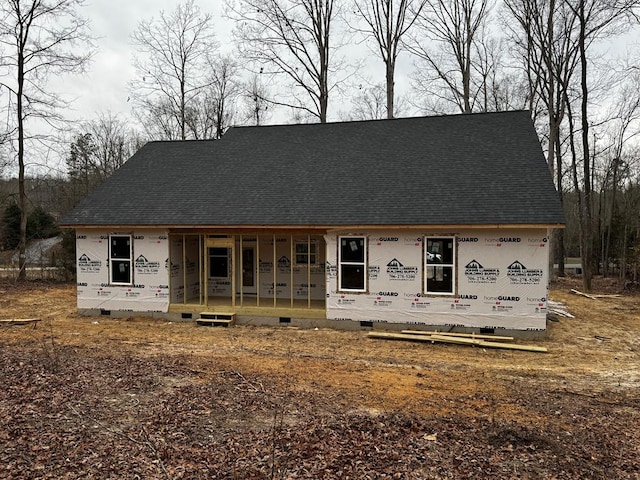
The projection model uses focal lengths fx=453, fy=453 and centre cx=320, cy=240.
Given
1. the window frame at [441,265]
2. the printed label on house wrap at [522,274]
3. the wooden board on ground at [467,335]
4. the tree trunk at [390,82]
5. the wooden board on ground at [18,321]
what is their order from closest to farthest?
1. the wooden board on ground at [467,335]
2. the printed label on house wrap at [522,274]
3. the window frame at [441,265]
4. the wooden board on ground at [18,321]
5. the tree trunk at [390,82]

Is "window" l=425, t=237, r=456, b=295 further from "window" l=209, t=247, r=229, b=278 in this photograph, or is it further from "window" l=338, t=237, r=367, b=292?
"window" l=209, t=247, r=229, b=278

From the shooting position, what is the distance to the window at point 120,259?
13.6 meters

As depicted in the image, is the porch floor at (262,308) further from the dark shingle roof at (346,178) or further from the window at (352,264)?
the dark shingle roof at (346,178)

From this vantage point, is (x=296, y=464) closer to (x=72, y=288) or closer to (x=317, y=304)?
(x=317, y=304)

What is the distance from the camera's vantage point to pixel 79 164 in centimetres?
3797

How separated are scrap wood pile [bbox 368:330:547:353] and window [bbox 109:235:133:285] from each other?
7548 millimetres

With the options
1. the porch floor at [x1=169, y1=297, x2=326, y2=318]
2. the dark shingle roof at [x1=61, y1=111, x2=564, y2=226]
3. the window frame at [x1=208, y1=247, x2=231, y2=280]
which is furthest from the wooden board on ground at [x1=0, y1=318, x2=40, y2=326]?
the window frame at [x1=208, y1=247, x2=231, y2=280]

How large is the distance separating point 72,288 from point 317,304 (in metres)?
12.9

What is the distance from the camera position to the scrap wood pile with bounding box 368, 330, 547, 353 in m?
10.2

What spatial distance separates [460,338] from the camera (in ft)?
35.3

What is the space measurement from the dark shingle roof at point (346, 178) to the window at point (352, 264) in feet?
2.28

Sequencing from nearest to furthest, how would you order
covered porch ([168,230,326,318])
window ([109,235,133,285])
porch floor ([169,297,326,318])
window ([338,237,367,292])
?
1. window ([338,237,367,292])
2. porch floor ([169,297,326,318])
3. covered porch ([168,230,326,318])
4. window ([109,235,133,285])

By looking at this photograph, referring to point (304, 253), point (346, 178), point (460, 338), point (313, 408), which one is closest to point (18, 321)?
point (304, 253)

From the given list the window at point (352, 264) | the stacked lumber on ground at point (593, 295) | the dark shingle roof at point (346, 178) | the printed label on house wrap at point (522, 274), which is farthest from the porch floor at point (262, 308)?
the stacked lumber on ground at point (593, 295)
